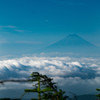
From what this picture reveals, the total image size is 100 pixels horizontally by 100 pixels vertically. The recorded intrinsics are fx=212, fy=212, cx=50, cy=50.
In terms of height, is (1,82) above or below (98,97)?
above

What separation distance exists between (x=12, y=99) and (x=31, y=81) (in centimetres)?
69

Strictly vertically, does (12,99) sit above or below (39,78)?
below

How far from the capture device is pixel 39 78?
3848mm

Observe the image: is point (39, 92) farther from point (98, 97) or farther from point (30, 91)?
point (98, 97)

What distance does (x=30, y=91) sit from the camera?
3596 mm

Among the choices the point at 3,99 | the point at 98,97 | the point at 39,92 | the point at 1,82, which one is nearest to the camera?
the point at 3,99

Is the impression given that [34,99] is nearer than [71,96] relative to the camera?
Yes

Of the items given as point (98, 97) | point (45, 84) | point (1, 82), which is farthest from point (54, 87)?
point (98, 97)

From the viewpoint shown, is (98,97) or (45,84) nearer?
(45,84)

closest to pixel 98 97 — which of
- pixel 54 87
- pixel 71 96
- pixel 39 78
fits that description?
pixel 71 96

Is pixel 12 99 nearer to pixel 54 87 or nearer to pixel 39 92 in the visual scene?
pixel 39 92

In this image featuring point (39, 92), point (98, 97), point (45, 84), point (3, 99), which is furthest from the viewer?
point (98, 97)

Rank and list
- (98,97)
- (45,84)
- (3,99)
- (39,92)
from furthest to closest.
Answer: (98,97) → (45,84) → (39,92) → (3,99)

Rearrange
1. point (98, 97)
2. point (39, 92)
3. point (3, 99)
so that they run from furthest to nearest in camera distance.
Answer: point (98, 97)
point (39, 92)
point (3, 99)
